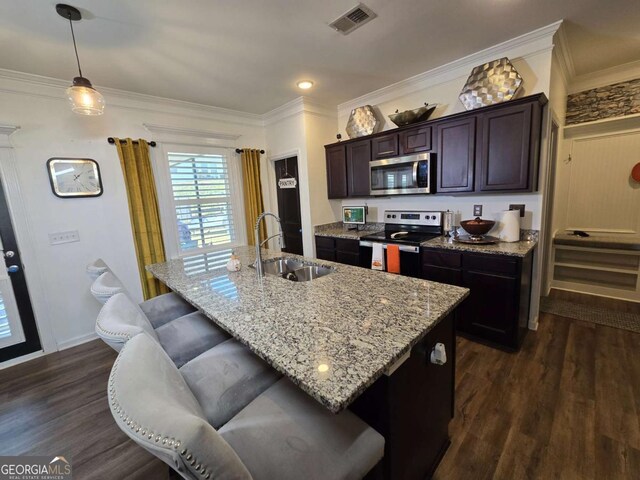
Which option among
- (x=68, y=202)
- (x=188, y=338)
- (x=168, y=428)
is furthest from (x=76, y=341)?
(x=168, y=428)

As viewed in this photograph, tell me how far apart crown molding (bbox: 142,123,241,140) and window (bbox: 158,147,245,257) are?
171mm

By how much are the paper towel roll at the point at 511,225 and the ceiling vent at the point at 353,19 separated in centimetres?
199

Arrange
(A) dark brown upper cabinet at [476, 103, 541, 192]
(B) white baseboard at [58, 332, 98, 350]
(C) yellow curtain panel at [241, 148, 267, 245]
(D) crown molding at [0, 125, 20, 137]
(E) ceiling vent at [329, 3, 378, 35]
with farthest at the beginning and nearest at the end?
(C) yellow curtain panel at [241, 148, 267, 245] → (B) white baseboard at [58, 332, 98, 350] → (D) crown molding at [0, 125, 20, 137] → (A) dark brown upper cabinet at [476, 103, 541, 192] → (E) ceiling vent at [329, 3, 378, 35]

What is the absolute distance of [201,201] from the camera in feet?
11.9

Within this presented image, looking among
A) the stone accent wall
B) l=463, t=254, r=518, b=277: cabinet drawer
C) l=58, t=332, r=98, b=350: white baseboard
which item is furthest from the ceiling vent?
l=58, t=332, r=98, b=350: white baseboard

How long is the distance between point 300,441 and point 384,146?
308 centimetres

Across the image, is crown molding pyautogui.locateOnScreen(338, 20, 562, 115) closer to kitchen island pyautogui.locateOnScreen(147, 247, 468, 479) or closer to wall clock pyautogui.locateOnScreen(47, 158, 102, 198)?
kitchen island pyautogui.locateOnScreen(147, 247, 468, 479)

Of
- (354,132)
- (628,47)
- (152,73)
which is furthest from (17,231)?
(628,47)

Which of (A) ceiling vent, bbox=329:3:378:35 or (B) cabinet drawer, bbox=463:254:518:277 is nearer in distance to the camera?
(A) ceiling vent, bbox=329:3:378:35

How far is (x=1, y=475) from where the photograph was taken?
116 cm

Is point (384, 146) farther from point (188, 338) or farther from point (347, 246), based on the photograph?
point (188, 338)

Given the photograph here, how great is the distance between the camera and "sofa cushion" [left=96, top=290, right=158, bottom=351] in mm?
1021

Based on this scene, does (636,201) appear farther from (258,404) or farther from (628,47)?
(258,404)

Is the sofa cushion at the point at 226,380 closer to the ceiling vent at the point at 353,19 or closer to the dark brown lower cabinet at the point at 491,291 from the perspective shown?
the dark brown lower cabinet at the point at 491,291
